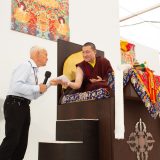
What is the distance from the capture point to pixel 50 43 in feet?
11.4

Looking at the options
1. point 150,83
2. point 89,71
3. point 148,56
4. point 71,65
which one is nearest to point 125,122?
point 150,83

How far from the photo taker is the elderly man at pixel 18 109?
2.36 m

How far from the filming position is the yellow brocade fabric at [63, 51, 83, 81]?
296cm

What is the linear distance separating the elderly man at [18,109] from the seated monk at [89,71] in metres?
0.26

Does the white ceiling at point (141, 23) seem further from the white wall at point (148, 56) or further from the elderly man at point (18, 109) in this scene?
the elderly man at point (18, 109)

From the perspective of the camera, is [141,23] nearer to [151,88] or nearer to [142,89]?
[151,88]

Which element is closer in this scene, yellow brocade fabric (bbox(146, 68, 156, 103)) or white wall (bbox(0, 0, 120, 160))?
yellow brocade fabric (bbox(146, 68, 156, 103))

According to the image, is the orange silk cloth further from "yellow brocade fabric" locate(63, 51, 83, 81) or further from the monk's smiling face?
"yellow brocade fabric" locate(63, 51, 83, 81)

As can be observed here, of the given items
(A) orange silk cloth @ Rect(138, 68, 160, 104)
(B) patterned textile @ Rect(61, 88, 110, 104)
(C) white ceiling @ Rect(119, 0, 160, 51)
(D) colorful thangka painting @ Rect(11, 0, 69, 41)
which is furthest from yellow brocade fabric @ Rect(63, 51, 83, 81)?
(C) white ceiling @ Rect(119, 0, 160, 51)

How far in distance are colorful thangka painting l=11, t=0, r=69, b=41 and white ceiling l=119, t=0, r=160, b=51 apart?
1854 millimetres

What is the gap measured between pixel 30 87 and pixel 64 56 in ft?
2.46

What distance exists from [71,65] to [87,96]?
62cm

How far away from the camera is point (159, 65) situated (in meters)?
6.46

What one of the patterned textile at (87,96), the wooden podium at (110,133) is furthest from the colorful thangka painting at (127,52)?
the wooden podium at (110,133)
